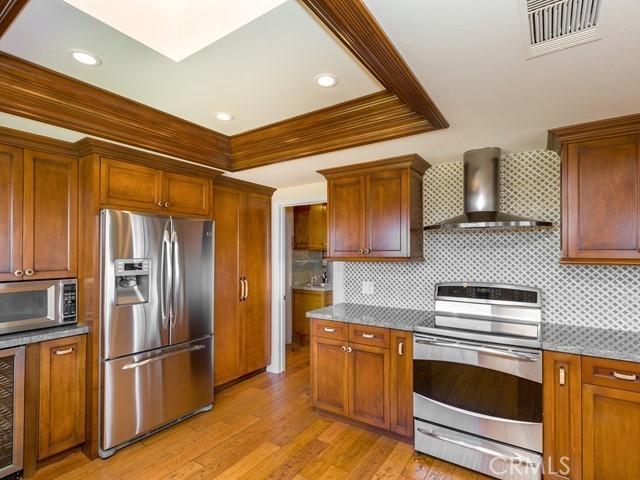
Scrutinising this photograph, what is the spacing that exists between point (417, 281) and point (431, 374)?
0.92 meters

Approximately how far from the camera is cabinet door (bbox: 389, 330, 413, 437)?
→ 2.58 m

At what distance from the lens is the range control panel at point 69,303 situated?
2447mm

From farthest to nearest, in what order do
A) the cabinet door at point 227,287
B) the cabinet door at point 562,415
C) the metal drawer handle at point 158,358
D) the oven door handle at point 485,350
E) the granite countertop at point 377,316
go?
the cabinet door at point 227,287 < the granite countertop at point 377,316 < the metal drawer handle at point 158,358 < the oven door handle at point 485,350 < the cabinet door at point 562,415

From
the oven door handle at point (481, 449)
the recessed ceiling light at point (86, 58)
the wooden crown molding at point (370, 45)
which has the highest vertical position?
the recessed ceiling light at point (86, 58)

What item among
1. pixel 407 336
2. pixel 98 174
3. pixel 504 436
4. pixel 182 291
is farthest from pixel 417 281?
pixel 98 174

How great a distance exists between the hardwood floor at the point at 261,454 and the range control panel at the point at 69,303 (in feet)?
3.25

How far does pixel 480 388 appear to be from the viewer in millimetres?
2297

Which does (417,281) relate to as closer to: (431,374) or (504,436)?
(431,374)

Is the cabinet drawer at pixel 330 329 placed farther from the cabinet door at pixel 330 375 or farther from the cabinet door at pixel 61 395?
the cabinet door at pixel 61 395

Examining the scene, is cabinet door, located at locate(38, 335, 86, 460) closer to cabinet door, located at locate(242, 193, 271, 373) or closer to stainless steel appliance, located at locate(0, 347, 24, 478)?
stainless steel appliance, located at locate(0, 347, 24, 478)

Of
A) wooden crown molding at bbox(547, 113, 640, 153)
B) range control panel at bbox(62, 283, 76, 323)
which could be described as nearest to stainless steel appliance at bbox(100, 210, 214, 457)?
range control panel at bbox(62, 283, 76, 323)

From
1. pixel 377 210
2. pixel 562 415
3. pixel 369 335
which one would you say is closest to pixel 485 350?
pixel 562 415

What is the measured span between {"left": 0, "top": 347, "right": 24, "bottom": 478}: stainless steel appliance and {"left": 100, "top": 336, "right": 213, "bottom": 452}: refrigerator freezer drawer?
1.45ft

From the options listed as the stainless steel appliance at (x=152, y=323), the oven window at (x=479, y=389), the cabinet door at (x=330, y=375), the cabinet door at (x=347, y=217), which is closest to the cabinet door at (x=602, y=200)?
the oven window at (x=479, y=389)
